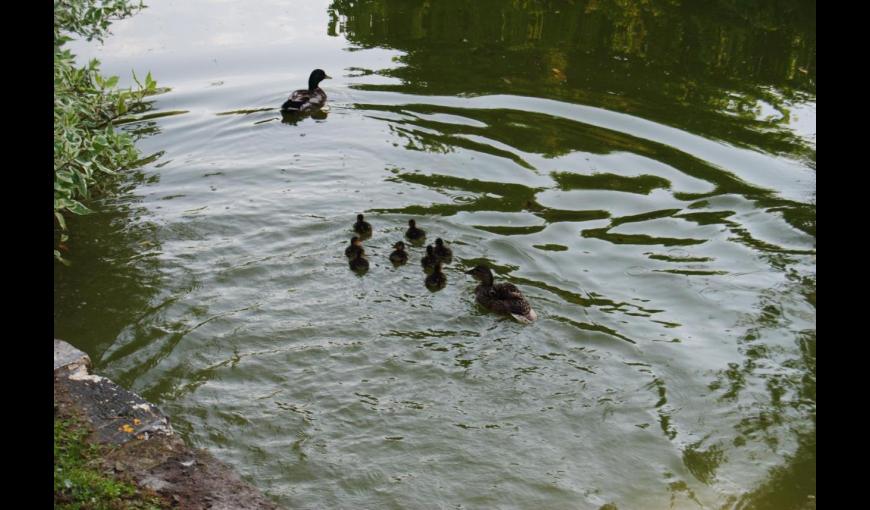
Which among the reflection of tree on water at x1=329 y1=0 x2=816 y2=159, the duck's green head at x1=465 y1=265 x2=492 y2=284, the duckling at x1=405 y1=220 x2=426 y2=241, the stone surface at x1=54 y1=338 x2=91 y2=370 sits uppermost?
the reflection of tree on water at x1=329 y1=0 x2=816 y2=159

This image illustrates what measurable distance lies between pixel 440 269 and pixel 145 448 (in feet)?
12.3

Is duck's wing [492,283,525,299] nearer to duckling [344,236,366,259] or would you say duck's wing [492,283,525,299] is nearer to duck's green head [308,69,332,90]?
duckling [344,236,366,259]

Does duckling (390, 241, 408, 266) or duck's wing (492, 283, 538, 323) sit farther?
duckling (390, 241, 408, 266)

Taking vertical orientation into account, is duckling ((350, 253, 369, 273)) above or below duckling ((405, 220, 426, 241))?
below

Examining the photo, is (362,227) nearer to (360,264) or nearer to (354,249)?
(354,249)

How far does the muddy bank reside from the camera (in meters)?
5.02

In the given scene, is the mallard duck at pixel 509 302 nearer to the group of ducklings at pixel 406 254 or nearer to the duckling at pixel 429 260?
the group of ducklings at pixel 406 254

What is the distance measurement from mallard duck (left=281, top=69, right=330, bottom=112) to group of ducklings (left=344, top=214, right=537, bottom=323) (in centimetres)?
442

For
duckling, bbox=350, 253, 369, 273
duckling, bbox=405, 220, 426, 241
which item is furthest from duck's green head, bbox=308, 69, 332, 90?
duckling, bbox=350, 253, 369, 273

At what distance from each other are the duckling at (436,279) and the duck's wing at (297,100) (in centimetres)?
575

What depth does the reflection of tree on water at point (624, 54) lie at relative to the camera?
1326 cm

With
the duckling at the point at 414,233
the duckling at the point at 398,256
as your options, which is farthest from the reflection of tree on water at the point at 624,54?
the duckling at the point at 398,256

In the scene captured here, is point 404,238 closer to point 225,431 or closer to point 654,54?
point 225,431

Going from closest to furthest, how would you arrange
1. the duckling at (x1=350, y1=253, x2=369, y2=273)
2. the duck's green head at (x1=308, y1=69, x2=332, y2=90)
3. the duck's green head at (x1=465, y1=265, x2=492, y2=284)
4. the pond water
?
the pond water < the duck's green head at (x1=465, y1=265, x2=492, y2=284) < the duckling at (x1=350, y1=253, x2=369, y2=273) < the duck's green head at (x1=308, y1=69, x2=332, y2=90)
